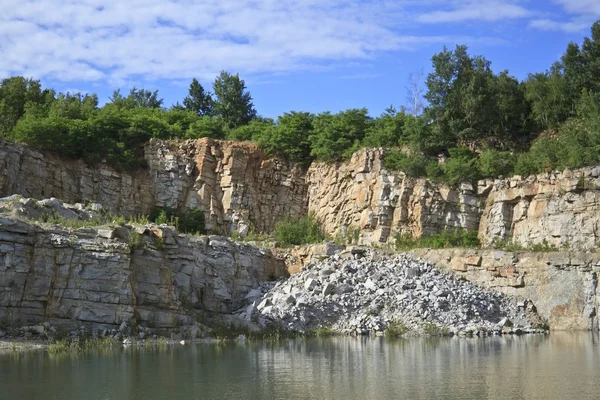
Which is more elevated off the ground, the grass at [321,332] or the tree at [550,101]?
the tree at [550,101]

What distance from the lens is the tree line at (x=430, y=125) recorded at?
49.4m

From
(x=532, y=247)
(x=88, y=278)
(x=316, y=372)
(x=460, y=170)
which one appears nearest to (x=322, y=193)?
(x=460, y=170)

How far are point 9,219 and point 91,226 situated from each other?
3.44 meters

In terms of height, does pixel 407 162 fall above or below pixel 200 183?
above

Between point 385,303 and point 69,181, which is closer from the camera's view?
point 385,303

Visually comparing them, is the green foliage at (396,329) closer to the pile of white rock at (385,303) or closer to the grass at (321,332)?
the pile of white rock at (385,303)

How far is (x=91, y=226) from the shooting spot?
3584cm

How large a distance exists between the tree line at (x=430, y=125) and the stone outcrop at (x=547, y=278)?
783cm

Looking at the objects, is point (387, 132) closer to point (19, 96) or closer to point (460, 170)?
point (460, 170)

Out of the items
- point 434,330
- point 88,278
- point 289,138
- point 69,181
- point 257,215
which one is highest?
point 289,138

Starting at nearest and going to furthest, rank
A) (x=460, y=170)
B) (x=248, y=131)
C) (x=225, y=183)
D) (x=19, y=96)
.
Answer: (x=460, y=170) → (x=225, y=183) → (x=248, y=131) → (x=19, y=96)

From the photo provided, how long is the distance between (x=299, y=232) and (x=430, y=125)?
10.8 metres

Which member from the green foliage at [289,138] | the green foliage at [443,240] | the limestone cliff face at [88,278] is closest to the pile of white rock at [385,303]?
the green foliage at [443,240]

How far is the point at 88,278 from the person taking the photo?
111 feet
